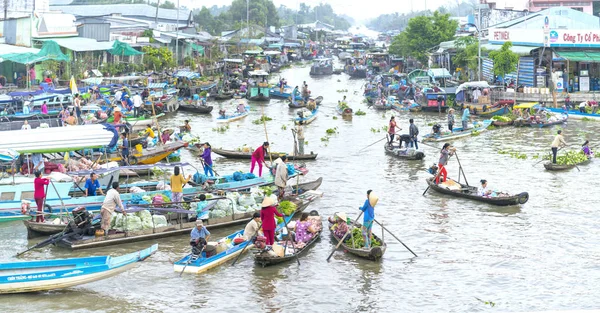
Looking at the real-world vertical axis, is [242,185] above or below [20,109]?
below

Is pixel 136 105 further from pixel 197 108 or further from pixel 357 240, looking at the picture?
pixel 357 240

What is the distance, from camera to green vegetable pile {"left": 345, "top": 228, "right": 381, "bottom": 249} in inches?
601

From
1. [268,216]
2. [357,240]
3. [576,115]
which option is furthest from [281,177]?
[576,115]

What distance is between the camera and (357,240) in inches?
606

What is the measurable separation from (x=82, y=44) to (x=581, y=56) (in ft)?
83.4

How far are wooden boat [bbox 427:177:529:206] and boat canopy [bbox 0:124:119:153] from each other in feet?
27.4

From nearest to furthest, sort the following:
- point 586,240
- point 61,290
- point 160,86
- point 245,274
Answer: point 61,290 < point 245,274 < point 586,240 < point 160,86

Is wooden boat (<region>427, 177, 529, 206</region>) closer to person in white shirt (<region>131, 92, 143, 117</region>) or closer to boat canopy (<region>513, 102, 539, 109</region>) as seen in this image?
boat canopy (<region>513, 102, 539, 109</region>)

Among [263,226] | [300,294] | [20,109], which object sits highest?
[20,109]

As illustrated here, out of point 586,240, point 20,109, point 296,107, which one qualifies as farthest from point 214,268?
point 296,107

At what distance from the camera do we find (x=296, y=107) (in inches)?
1553

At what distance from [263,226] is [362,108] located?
1053 inches

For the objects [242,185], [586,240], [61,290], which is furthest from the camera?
[242,185]

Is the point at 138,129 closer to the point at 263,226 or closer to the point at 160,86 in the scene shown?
the point at 160,86
